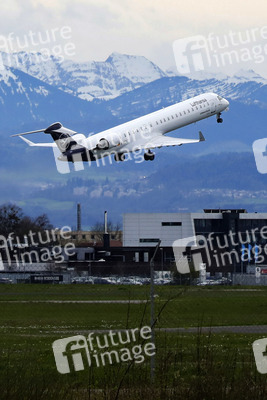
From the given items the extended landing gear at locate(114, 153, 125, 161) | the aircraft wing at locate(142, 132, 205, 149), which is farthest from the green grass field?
the aircraft wing at locate(142, 132, 205, 149)

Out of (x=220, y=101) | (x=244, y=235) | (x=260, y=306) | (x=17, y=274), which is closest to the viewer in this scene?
(x=260, y=306)

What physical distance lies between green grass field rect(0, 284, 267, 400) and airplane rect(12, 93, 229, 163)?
60.8ft

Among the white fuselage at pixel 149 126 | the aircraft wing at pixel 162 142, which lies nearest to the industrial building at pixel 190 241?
the white fuselage at pixel 149 126

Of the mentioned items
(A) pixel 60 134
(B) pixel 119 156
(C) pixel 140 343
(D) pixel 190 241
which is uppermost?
(A) pixel 60 134

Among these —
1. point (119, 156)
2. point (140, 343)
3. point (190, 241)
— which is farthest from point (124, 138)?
point (140, 343)

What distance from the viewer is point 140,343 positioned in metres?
25.8

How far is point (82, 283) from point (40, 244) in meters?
76.7

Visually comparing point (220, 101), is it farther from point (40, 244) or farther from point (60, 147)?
point (40, 244)

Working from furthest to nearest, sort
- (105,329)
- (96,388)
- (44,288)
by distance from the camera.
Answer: (44,288) < (105,329) < (96,388)

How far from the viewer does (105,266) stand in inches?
4668

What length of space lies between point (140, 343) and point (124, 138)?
63.1 meters

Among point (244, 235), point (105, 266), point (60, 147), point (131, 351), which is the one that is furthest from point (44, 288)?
point (244, 235)

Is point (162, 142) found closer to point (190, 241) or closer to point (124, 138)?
point (124, 138)

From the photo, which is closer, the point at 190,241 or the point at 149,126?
the point at 149,126
